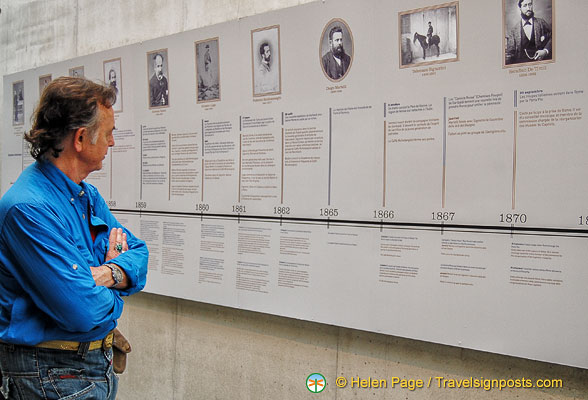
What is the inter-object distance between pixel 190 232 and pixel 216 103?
0.79 m

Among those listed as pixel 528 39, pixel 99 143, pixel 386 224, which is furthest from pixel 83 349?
pixel 528 39

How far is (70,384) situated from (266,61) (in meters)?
1.81

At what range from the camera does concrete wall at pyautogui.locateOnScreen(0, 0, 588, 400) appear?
2186 mm

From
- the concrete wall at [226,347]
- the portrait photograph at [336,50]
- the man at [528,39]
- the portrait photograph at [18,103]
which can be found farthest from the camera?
the portrait photograph at [18,103]

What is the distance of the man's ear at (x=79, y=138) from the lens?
1.62m

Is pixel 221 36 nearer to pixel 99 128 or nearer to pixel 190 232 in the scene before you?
pixel 190 232

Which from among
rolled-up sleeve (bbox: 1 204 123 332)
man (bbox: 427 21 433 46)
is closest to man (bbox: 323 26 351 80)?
man (bbox: 427 21 433 46)

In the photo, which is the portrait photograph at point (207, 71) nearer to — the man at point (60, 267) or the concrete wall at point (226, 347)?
the concrete wall at point (226, 347)

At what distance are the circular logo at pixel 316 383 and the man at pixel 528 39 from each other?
1.72 meters

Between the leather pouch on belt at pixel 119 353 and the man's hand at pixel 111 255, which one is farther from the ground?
the man's hand at pixel 111 255

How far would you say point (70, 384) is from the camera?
156cm

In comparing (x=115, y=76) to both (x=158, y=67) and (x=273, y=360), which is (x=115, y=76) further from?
(x=273, y=360)

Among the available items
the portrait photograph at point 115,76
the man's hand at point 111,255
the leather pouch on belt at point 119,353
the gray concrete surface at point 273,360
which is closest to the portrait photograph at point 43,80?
the portrait photograph at point 115,76

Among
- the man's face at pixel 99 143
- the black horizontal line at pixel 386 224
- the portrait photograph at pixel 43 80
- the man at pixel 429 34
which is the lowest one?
the black horizontal line at pixel 386 224
